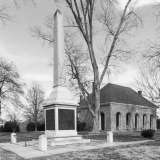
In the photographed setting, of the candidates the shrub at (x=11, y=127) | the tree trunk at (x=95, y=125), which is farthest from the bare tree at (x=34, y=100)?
the tree trunk at (x=95, y=125)

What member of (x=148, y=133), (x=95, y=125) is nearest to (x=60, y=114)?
(x=148, y=133)

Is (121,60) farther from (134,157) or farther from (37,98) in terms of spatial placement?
(37,98)

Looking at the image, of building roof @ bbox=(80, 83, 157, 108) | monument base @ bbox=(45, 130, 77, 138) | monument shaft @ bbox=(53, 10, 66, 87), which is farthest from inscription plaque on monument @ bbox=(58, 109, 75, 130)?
building roof @ bbox=(80, 83, 157, 108)

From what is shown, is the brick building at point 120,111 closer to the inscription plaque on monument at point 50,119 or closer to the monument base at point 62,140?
the monument base at point 62,140

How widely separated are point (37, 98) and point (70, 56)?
74.3 ft

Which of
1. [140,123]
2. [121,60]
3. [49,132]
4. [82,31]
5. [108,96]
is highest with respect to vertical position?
[82,31]

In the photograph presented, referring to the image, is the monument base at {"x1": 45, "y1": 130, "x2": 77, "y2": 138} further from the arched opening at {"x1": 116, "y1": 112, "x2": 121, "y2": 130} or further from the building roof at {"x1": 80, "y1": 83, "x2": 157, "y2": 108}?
the arched opening at {"x1": 116, "y1": 112, "x2": 121, "y2": 130}

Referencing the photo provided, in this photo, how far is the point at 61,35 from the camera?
13.9m

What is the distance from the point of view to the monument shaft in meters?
13.3

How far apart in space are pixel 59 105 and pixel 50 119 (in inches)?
41.9

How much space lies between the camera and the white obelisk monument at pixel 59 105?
12227mm

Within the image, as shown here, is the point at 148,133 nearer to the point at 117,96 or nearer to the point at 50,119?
the point at 50,119

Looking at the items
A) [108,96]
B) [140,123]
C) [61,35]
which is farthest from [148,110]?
[61,35]

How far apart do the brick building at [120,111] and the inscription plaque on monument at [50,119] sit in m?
20.5
